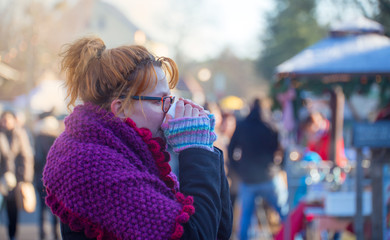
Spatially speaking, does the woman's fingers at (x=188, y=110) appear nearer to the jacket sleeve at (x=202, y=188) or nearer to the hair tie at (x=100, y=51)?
the jacket sleeve at (x=202, y=188)

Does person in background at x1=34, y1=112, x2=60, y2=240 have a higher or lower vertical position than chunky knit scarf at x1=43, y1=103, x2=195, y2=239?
higher

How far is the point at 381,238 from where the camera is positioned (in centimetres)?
455

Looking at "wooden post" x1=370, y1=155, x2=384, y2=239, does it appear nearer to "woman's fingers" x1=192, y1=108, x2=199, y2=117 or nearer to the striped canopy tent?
the striped canopy tent

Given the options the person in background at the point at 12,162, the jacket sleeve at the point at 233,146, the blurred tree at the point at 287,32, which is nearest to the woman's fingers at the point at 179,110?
the jacket sleeve at the point at 233,146

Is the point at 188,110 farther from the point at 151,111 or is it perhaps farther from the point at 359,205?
the point at 359,205

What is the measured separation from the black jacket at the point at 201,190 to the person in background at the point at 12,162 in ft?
17.0

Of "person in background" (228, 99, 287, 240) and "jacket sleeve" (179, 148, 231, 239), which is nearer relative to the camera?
"jacket sleeve" (179, 148, 231, 239)

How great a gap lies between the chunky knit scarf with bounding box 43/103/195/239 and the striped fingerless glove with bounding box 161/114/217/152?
7 cm

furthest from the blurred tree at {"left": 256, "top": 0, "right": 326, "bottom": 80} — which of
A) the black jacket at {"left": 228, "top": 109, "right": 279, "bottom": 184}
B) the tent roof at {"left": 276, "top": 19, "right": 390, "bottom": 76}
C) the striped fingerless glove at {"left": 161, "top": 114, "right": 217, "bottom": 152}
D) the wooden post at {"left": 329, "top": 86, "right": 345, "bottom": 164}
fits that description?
the striped fingerless glove at {"left": 161, "top": 114, "right": 217, "bottom": 152}

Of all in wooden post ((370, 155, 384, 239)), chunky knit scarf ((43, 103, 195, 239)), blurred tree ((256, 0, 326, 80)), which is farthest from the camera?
blurred tree ((256, 0, 326, 80))

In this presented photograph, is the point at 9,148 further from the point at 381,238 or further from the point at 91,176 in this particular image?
the point at 91,176

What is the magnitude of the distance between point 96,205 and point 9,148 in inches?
223

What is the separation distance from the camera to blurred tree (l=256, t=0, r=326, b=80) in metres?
32.1

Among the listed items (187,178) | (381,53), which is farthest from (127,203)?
(381,53)
